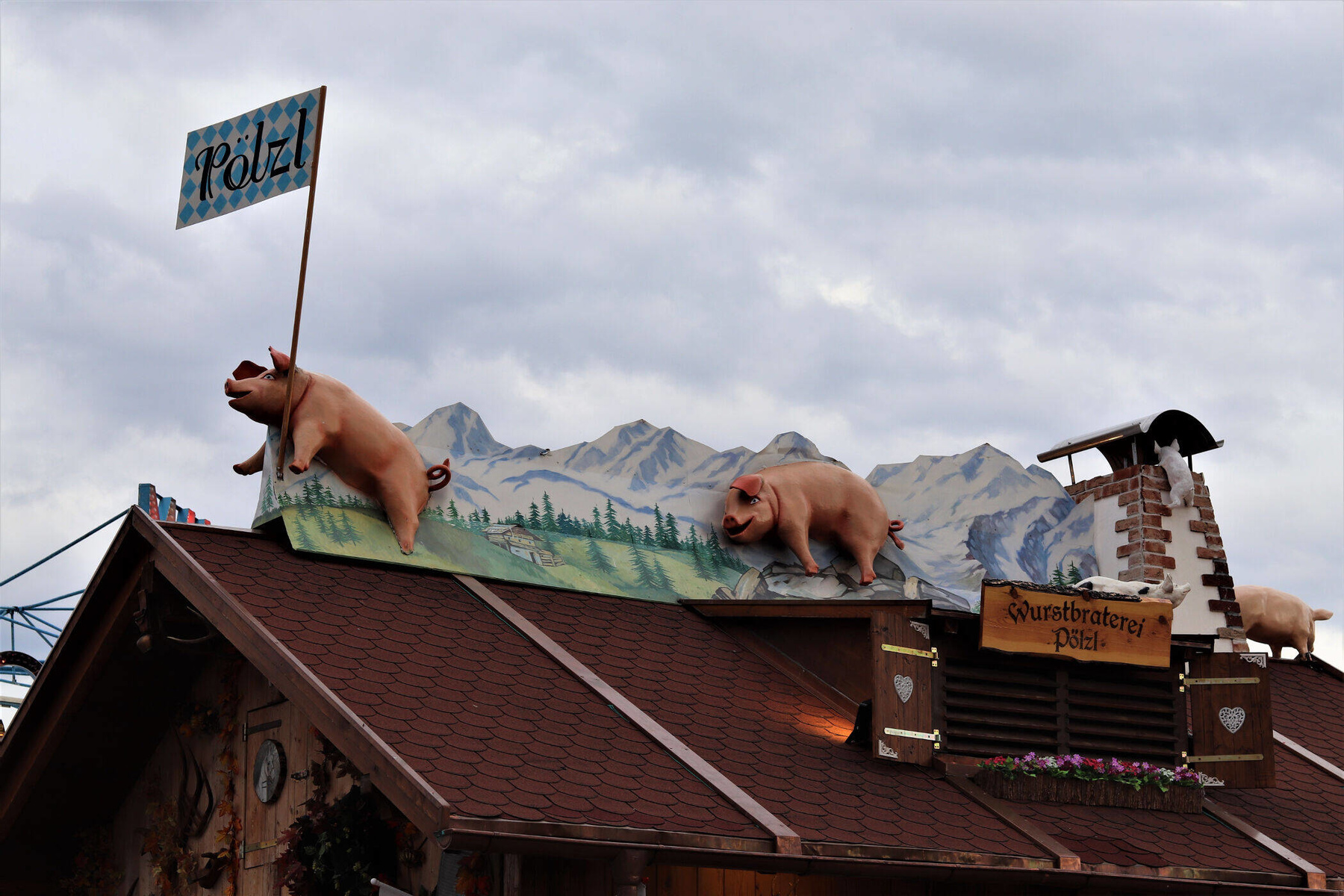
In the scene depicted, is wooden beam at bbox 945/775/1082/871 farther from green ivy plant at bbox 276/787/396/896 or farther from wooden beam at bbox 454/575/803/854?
green ivy plant at bbox 276/787/396/896

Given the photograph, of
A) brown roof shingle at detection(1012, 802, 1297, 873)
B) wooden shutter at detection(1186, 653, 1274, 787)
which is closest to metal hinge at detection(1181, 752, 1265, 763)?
wooden shutter at detection(1186, 653, 1274, 787)

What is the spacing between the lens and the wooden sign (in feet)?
30.4

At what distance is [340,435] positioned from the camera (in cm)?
958

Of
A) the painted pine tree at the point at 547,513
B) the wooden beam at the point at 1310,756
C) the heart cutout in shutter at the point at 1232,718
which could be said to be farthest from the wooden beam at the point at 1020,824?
the wooden beam at the point at 1310,756

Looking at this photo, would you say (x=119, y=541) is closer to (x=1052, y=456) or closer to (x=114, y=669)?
(x=114, y=669)

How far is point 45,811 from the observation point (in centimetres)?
981

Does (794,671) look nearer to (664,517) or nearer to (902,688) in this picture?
(902,688)

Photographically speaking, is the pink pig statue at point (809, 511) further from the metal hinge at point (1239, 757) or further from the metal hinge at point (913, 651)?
the metal hinge at point (1239, 757)

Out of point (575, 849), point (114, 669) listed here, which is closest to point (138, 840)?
point (114, 669)

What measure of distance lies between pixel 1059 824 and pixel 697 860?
9.19 feet

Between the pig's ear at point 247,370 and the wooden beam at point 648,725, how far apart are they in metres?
1.92

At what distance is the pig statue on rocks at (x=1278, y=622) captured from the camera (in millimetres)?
13359

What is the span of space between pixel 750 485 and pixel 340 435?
309 cm

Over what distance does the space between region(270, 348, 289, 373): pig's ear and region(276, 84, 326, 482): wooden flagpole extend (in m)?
0.08
